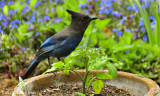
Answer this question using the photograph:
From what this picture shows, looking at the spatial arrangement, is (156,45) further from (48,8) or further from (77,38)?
(48,8)

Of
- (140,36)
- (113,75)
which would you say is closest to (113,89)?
(113,75)

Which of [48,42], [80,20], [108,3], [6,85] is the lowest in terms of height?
[6,85]

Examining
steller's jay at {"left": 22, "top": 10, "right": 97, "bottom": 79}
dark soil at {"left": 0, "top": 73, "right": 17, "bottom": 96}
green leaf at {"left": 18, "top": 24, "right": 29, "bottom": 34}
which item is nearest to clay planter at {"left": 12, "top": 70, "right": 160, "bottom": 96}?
steller's jay at {"left": 22, "top": 10, "right": 97, "bottom": 79}

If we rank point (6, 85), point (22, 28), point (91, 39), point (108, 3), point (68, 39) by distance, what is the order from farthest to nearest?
1. point (108, 3)
2. point (22, 28)
3. point (91, 39)
4. point (6, 85)
5. point (68, 39)

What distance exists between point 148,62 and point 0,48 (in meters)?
1.90

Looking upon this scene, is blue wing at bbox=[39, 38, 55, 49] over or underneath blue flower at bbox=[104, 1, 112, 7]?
underneath

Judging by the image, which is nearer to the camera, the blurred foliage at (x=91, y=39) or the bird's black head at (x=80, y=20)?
the bird's black head at (x=80, y=20)

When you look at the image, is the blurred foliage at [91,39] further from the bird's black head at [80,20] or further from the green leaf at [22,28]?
the bird's black head at [80,20]

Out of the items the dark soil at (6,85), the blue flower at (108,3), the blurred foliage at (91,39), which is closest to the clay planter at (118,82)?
the blurred foliage at (91,39)

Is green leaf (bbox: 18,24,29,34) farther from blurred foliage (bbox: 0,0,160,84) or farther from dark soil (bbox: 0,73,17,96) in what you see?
dark soil (bbox: 0,73,17,96)

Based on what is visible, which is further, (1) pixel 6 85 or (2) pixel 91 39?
(2) pixel 91 39

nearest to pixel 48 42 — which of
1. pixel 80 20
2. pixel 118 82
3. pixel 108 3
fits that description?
pixel 80 20

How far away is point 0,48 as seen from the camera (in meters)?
3.53

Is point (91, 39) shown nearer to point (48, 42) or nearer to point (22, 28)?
point (22, 28)
